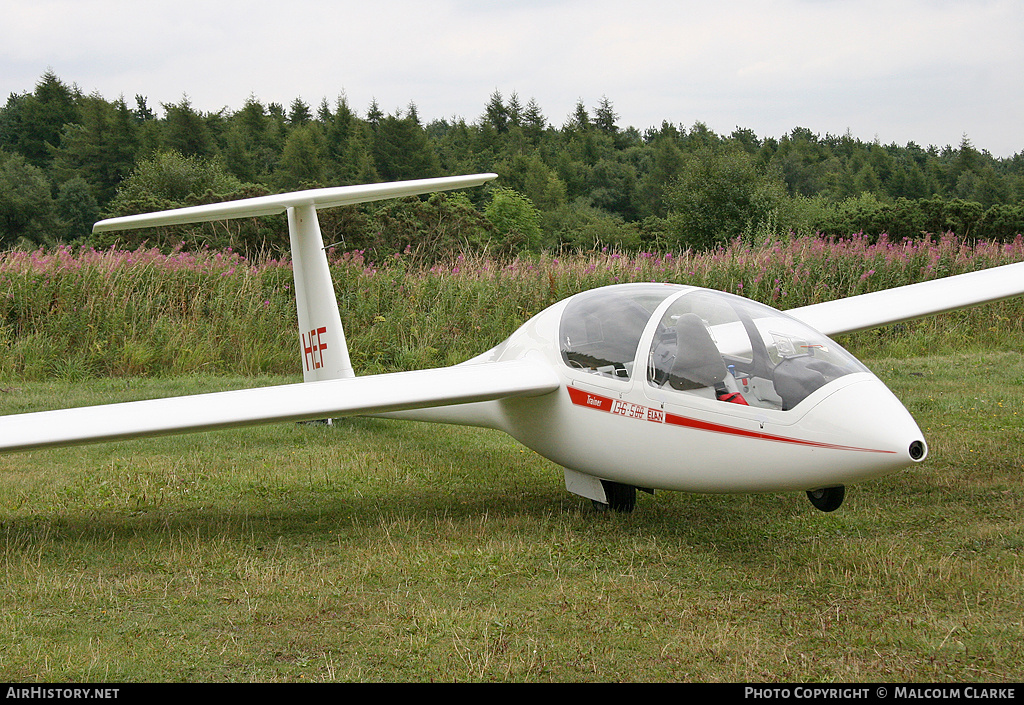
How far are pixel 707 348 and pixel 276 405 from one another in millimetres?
2883

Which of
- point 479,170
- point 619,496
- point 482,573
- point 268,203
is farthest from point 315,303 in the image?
point 479,170

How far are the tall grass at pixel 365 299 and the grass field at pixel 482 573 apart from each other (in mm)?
4766

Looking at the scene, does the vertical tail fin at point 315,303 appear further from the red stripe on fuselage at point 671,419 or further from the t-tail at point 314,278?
Result: the red stripe on fuselage at point 671,419

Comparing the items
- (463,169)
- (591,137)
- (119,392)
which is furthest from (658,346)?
(591,137)

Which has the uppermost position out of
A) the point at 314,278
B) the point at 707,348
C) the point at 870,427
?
the point at 314,278

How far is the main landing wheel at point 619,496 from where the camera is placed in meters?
5.99

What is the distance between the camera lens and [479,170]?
250 feet

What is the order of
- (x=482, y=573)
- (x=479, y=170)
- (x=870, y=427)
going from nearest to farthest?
(x=870, y=427) < (x=482, y=573) < (x=479, y=170)

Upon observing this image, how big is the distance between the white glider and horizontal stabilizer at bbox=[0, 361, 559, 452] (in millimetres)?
13

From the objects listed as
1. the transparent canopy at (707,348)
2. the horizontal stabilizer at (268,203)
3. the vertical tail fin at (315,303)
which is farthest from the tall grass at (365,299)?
the transparent canopy at (707,348)

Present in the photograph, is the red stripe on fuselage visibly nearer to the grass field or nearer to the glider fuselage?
the glider fuselage

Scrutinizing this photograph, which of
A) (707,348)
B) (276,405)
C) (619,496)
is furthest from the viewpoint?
(619,496)

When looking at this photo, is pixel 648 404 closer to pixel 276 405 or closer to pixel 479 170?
pixel 276 405

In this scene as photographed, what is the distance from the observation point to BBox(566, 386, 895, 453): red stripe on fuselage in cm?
461
